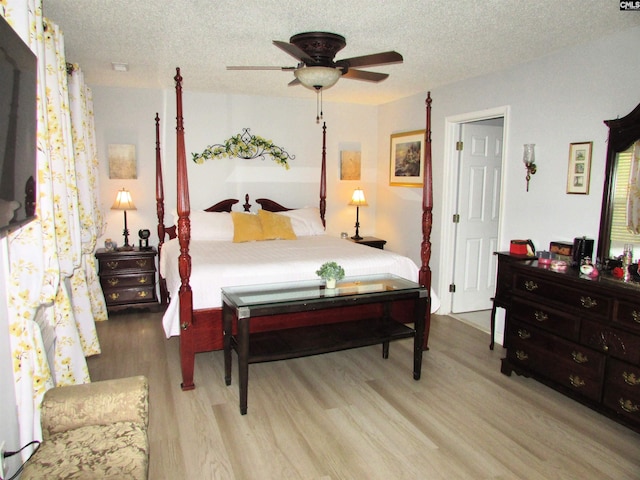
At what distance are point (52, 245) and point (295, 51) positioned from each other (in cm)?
174

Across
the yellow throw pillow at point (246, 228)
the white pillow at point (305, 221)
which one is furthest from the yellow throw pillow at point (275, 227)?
the white pillow at point (305, 221)

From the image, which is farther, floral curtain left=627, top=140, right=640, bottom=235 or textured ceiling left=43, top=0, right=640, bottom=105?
floral curtain left=627, top=140, right=640, bottom=235

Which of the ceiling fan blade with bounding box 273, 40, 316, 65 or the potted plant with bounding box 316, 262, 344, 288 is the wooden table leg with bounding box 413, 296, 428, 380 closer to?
the potted plant with bounding box 316, 262, 344, 288

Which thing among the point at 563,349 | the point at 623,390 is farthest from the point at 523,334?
the point at 623,390

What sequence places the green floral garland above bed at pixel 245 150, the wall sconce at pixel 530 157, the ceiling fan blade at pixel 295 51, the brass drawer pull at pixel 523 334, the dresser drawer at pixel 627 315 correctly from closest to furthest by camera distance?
the dresser drawer at pixel 627 315 < the ceiling fan blade at pixel 295 51 < the brass drawer pull at pixel 523 334 < the wall sconce at pixel 530 157 < the green floral garland above bed at pixel 245 150

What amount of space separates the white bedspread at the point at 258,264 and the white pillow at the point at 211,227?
15cm

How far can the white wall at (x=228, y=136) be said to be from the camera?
194 inches

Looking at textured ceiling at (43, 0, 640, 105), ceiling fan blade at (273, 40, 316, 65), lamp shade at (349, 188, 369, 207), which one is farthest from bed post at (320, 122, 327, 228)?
ceiling fan blade at (273, 40, 316, 65)

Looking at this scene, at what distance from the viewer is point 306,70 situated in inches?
113

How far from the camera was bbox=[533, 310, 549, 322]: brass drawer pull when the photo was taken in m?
3.02

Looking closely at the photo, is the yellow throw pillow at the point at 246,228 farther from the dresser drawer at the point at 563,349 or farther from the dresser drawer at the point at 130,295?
the dresser drawer at the point at 563,349

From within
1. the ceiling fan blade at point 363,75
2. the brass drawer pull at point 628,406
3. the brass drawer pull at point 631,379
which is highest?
the ceiling fan blade at point 363,75

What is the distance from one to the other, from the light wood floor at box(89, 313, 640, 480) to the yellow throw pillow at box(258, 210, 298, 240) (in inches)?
59.0

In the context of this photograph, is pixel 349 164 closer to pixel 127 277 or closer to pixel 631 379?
pixel 127 277
